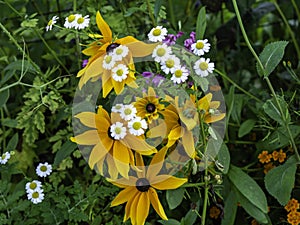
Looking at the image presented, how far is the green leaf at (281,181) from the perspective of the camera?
1060 mm

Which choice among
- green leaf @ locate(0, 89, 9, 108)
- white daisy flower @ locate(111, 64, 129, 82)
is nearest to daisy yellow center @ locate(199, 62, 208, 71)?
white daisy flower @ locate(111, 64, 129, 82)

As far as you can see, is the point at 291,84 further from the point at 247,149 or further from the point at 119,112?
the point at 119,112

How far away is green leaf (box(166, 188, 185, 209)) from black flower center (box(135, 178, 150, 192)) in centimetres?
7

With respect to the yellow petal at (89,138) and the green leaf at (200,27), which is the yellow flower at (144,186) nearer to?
the yellow petal at (89,138)

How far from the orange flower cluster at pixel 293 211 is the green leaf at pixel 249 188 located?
93mm

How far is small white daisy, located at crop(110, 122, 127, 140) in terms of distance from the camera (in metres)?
0.88

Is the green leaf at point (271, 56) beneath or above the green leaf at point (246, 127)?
above

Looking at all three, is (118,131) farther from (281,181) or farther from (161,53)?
(281,181)

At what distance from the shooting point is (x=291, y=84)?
1.44 meters

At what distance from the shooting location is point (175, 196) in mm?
1016

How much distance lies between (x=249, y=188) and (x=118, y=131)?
0.31 m

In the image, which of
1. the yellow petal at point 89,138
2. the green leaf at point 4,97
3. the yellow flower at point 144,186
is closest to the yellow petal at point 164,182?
the yellow flower at point 144,186

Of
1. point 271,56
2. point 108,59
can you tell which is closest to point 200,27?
point 271,56

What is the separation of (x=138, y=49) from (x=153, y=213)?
43 centimetres
